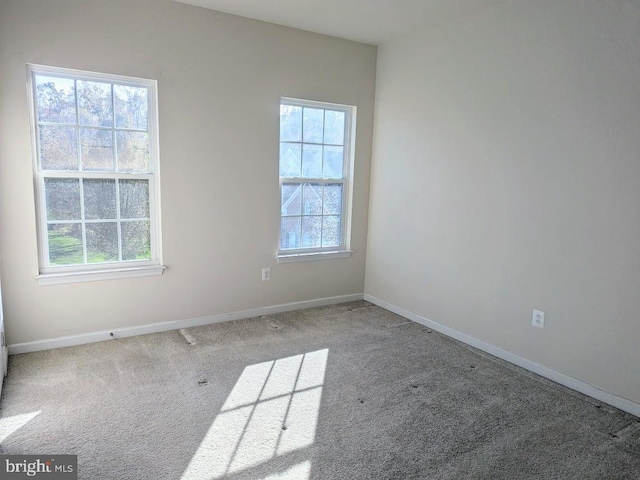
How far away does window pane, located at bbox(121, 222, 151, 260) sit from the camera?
11.5 ft

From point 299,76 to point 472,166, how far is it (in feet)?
5.80

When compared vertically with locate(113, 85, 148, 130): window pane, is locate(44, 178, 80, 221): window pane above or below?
below

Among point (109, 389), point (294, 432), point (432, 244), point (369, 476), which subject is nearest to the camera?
point (369, 476)

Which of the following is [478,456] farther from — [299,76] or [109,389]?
[299,76]

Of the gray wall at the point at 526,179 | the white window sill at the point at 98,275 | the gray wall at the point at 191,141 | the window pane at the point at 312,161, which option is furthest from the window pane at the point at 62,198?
the gray wall at the point at 526,179

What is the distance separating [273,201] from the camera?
407cm

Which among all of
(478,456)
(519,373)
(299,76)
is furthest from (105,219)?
(519,373)

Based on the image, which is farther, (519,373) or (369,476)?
(519,373)

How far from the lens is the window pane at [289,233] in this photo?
4.23 m

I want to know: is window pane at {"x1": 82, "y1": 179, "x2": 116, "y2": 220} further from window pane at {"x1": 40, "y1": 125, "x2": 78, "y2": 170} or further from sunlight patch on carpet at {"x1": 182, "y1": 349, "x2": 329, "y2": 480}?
sunlight patch on carpet at {"x1": 182, "y1": 349, "x2": 329, "y2": 480}

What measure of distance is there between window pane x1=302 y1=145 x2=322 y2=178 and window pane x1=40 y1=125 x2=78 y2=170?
1.95 meters

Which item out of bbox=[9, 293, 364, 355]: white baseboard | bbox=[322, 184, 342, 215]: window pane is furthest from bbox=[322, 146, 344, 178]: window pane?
bbox=[9, 293, 364, 355]: white baseboard

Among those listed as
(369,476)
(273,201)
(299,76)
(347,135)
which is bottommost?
(369,476)

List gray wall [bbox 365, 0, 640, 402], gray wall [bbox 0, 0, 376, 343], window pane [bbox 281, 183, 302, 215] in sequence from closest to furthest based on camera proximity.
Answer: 1. gray wall [bbox 365, 0, 640, 402]
2. gray wall [bbox 0, 0, 376, 343]
3. window pane [bbox 281, 183, 302, 215]
